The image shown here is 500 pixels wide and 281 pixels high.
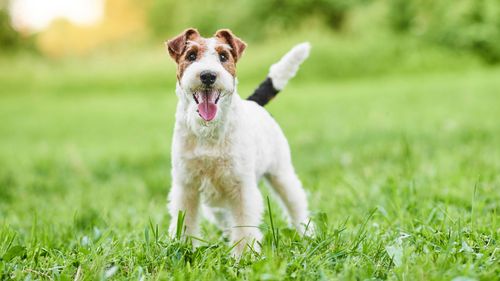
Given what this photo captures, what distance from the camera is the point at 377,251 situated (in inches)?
105

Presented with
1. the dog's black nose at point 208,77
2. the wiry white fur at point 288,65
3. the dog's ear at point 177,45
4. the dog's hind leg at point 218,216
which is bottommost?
the dog's hind leg at point 218,216

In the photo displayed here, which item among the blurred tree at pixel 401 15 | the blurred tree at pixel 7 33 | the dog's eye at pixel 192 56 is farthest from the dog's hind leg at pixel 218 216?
the blurred tree at pixel 7 33

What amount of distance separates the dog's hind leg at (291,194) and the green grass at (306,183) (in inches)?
5.6

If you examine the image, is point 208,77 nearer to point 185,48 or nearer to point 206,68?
point 206,68

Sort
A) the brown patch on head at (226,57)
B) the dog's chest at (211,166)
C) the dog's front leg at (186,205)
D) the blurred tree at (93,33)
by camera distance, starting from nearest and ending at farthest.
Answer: the brown patch on head at (226,57)
the dog's chest at (211,166)
the dog's front leg at (186,205)
the blurred tree at (93,33)

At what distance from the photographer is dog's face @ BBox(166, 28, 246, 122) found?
9.02ft

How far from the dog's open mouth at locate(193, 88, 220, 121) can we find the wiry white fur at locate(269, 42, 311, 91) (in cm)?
103

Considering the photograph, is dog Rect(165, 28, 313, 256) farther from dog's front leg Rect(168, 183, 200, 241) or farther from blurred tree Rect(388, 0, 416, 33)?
blurred tree Rect(388, 0, 416, 33)

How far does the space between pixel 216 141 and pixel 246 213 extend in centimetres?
43

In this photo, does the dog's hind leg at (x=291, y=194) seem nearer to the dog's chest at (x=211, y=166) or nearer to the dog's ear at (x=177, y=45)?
the dog's chest at (x=211, y=166)

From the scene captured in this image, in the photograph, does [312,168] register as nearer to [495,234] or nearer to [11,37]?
[495,234]

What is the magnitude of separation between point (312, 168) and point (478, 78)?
9374 millimetres

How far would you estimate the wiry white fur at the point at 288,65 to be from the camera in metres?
3.73

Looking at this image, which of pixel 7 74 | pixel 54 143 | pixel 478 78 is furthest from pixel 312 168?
pixel 7 74
